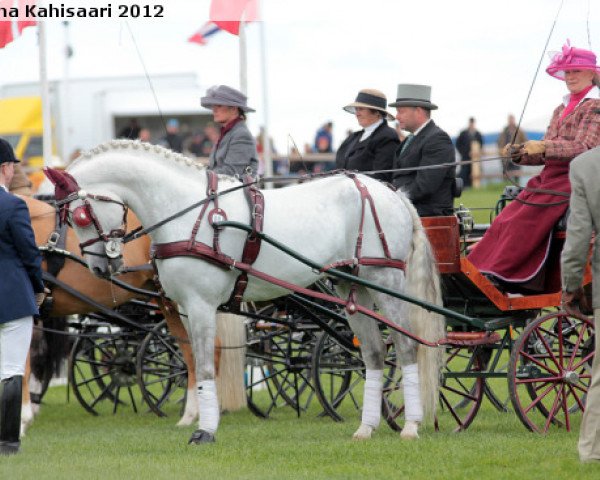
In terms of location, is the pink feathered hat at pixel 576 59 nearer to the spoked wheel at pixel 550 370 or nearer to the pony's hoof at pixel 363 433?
the spoked wheel at pixel 550 370

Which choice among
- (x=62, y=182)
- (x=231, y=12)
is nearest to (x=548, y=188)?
(x=62, y=182)

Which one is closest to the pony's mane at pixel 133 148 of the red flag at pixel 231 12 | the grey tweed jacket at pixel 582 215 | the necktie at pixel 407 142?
the necktie at pixel 407 142

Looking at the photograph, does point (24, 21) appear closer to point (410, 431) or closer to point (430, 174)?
point (430, 174)

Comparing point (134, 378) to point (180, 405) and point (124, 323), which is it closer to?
point (180, 405)

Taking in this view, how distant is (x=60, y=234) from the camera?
32.0 ft

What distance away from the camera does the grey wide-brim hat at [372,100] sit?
995cm

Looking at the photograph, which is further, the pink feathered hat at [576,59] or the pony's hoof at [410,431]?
the pink feathered hat at [576,59]

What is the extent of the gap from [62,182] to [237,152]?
6.78 feet

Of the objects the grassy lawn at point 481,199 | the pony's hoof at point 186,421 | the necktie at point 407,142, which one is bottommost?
the pony's hoof at point 186,421

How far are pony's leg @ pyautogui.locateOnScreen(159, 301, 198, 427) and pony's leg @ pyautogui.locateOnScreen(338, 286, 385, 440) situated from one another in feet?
5.94

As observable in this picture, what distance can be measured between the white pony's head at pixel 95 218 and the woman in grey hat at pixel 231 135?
5.76 feet

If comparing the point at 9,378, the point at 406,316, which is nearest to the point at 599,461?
the point at 406,316

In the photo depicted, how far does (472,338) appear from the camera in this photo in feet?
29.2

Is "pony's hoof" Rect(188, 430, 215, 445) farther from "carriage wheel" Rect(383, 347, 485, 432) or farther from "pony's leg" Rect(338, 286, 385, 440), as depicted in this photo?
"carriage wheel" Rect(383, 347, 485, 432)
